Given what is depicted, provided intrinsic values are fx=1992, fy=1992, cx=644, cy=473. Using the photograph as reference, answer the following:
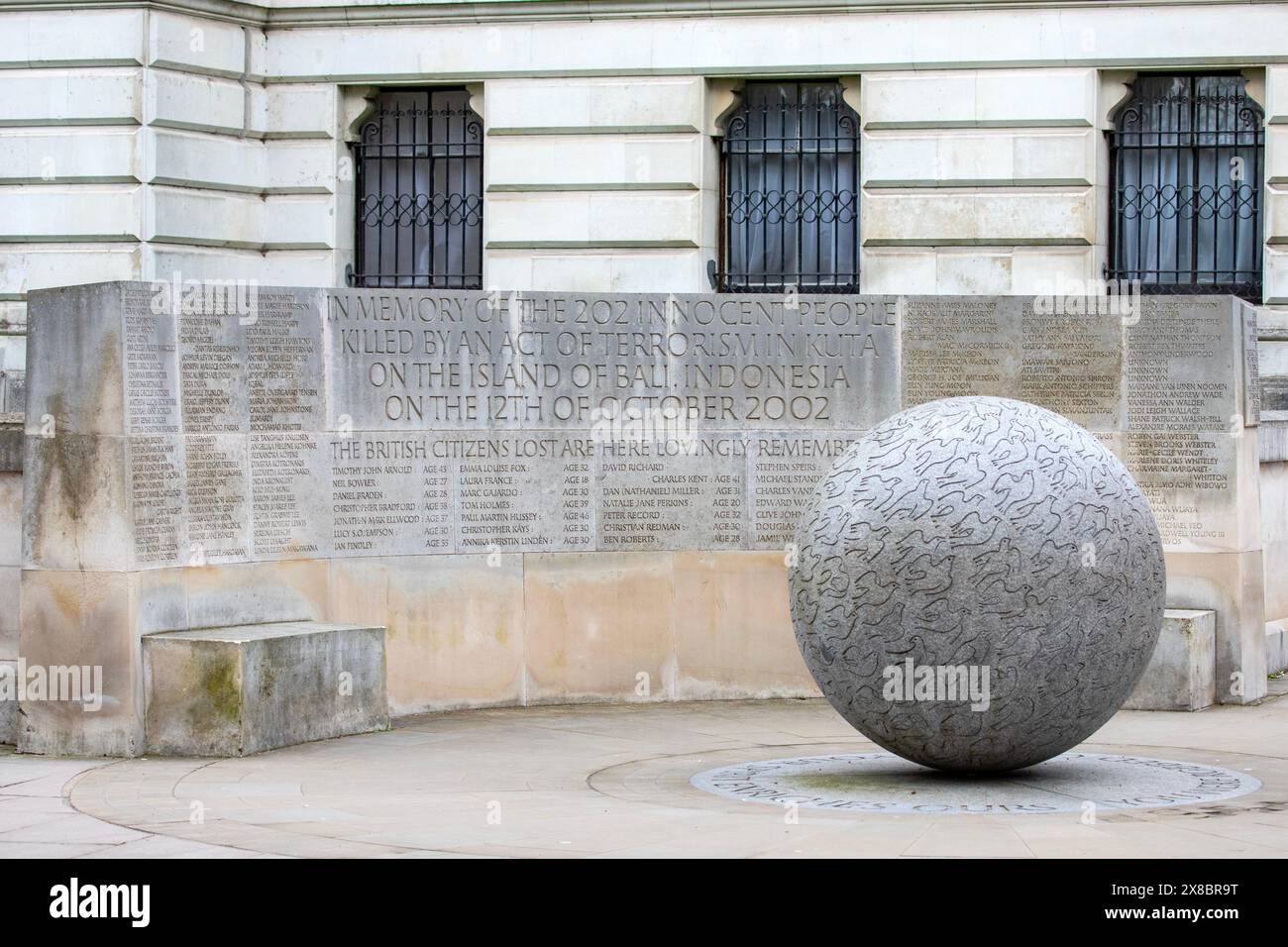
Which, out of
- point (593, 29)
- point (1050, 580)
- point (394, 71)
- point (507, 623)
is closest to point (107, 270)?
point (394, 71)

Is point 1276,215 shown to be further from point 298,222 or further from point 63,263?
point 63,263

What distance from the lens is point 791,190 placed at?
70.3ft

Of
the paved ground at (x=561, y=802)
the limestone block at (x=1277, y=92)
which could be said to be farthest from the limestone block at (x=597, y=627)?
the limestone block at (x=1277, y=92)

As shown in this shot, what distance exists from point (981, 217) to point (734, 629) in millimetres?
7491

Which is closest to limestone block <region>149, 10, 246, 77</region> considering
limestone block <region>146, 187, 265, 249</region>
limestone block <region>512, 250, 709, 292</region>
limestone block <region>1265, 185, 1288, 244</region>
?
limestone block <region>146, 187, 265, 249</region>

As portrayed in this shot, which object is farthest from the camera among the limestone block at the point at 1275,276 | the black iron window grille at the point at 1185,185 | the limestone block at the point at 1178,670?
the black iron window grille at the point at 1185,185

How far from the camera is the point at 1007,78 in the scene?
67.3 ft

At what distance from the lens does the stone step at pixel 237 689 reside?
12148 mm

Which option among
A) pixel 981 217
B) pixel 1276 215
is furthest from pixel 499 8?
pixel 1276 215

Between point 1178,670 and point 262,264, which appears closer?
point 1178,670

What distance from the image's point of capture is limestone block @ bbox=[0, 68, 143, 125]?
20.6 meters

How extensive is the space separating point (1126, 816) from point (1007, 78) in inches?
496

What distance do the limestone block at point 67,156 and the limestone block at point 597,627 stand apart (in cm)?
853

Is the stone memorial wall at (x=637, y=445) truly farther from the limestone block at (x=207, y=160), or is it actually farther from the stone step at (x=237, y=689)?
the limestone block at (x=207, y=160)
